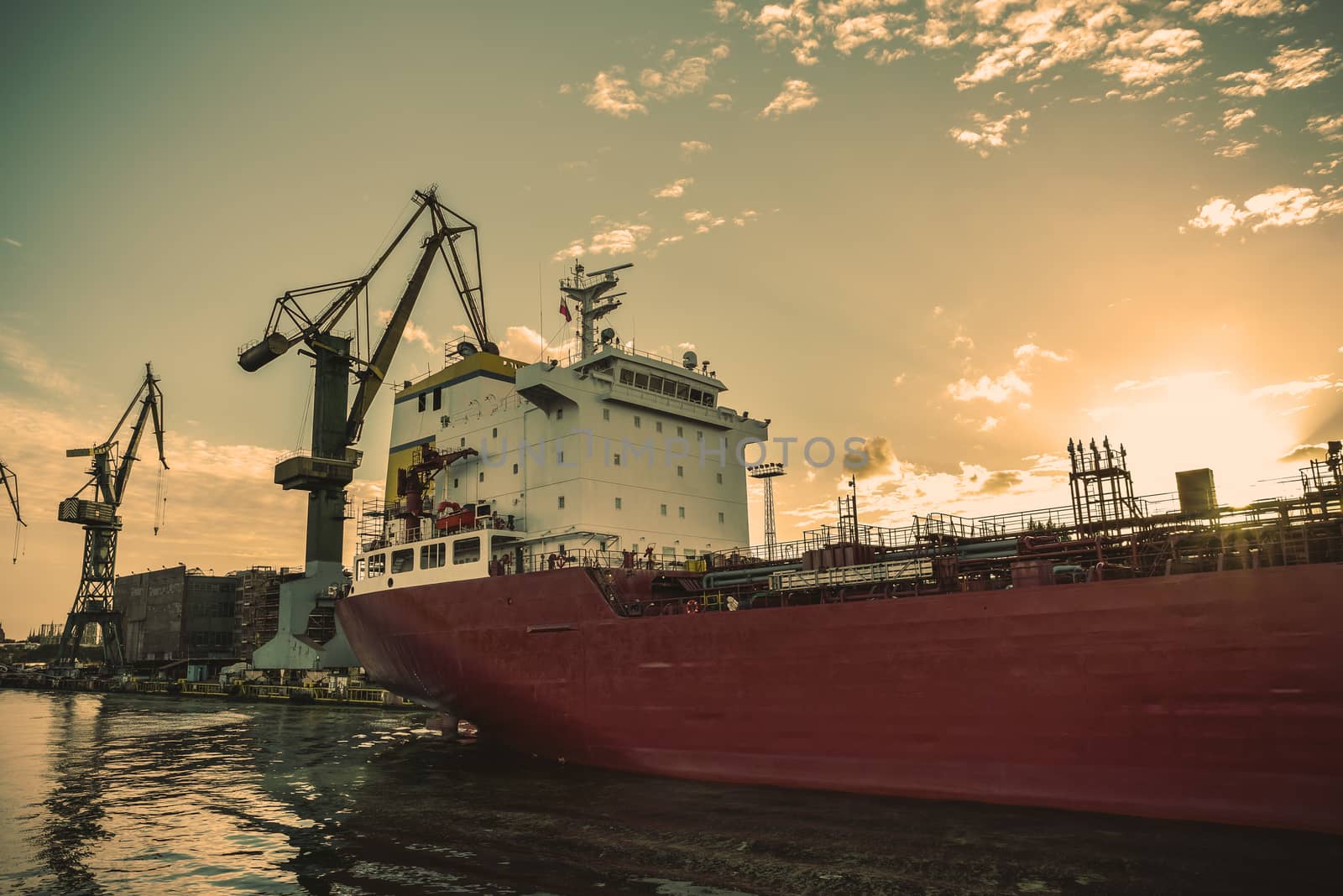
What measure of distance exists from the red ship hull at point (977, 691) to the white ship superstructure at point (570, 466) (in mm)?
3594

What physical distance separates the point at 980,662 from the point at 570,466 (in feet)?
43.1

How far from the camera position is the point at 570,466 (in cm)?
2392

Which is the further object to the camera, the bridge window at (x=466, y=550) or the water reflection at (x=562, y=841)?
the bridge window at (x=466, y=550)

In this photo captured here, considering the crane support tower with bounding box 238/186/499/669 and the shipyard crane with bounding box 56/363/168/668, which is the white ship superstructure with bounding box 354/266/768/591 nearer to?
the crane support tower with bounding box 238/186/499/669

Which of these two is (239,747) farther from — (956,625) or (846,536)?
(956,625)

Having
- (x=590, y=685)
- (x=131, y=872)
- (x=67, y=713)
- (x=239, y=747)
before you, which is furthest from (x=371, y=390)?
(x=131, y=872)

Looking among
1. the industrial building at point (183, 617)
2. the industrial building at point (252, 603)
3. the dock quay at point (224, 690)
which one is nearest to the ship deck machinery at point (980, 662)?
the dock quay at point (224, 690)

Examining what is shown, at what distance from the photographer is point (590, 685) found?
19203 millimetres

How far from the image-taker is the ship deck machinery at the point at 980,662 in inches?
487

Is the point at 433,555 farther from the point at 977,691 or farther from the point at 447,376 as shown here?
the point at 977,691

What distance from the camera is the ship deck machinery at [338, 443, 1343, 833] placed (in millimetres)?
12375

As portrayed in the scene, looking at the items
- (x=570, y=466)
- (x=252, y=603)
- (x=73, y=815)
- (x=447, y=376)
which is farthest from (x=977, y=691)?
(x=252, y=603)

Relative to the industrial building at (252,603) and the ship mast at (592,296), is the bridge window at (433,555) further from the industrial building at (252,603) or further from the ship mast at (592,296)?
the industrial building at (252,603)

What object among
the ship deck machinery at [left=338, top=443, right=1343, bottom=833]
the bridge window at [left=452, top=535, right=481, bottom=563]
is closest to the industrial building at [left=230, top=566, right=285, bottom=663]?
the bridge window at [left=452, top=535, right=481, bottom=563]
